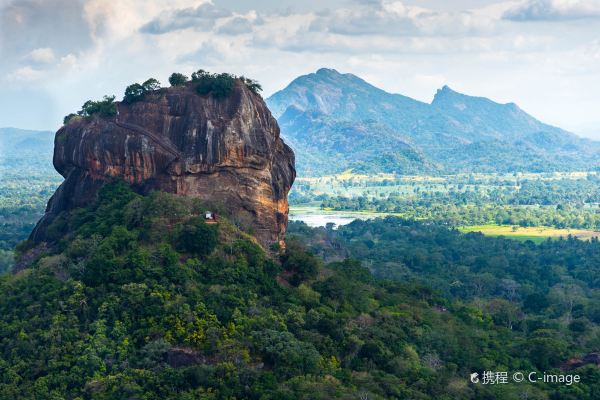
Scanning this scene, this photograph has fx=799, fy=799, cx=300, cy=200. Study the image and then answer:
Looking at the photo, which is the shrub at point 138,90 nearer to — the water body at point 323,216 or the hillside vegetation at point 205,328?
the hillside vegetation at point 205,328

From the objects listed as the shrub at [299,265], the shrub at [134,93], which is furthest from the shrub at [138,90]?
the shrub at [299,265]

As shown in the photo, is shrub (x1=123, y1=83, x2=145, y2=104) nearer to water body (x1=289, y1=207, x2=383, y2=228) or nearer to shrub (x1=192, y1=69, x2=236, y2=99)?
shrub (x1=192, y1=69, x2=236, y2=99)

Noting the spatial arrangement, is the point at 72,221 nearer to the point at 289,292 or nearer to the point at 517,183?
the point at 289,292

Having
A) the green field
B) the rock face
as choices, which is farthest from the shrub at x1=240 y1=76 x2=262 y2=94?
the green field

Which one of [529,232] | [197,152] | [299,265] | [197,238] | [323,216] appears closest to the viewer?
[197,238]

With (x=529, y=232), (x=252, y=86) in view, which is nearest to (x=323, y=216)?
(x=529, y=232)

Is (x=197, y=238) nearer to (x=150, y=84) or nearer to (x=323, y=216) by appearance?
(x=150, y=84)

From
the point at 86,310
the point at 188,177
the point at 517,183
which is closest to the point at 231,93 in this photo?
the point at 188,177
